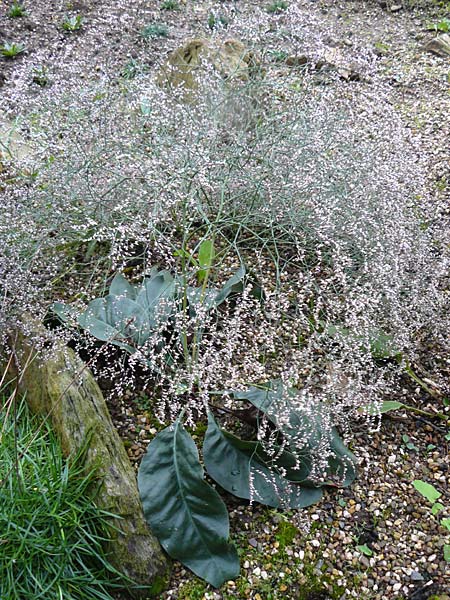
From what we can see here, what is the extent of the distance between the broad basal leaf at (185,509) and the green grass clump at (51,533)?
6.5 inches

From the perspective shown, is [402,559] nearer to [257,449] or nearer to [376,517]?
[376,517]

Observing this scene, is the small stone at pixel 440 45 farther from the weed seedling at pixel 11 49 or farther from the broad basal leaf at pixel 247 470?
the broad basal leaf at pixel 247 470

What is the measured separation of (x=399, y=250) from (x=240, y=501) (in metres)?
1.10

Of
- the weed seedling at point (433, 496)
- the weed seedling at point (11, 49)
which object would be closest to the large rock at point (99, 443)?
the weed seedling at point (433, 496)

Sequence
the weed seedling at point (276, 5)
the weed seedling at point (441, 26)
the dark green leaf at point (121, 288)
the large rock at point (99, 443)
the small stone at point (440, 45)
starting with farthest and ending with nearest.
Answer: the weed seedling at point (276, 5) < the weed seedling at point (441, 26) < the small stone at point (440, 45) < the dark green leaf at point (121, 288) < the large rock at point (99, 443)

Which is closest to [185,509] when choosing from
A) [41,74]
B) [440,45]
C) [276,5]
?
[41,74]

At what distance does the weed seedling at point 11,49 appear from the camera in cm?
502

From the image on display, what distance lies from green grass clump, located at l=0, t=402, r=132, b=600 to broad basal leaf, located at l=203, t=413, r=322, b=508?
386mm

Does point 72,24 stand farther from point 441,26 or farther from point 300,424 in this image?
point 300,424

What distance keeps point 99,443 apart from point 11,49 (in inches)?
161

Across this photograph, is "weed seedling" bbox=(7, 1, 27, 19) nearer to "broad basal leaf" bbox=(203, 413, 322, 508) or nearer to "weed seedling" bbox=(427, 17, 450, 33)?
"weed seedling" bbox=(427, 17, 450, 33)

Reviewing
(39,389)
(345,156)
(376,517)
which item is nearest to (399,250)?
(345,156)

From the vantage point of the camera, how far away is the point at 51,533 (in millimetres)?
1855

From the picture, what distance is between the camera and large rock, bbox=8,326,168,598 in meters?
1.86
